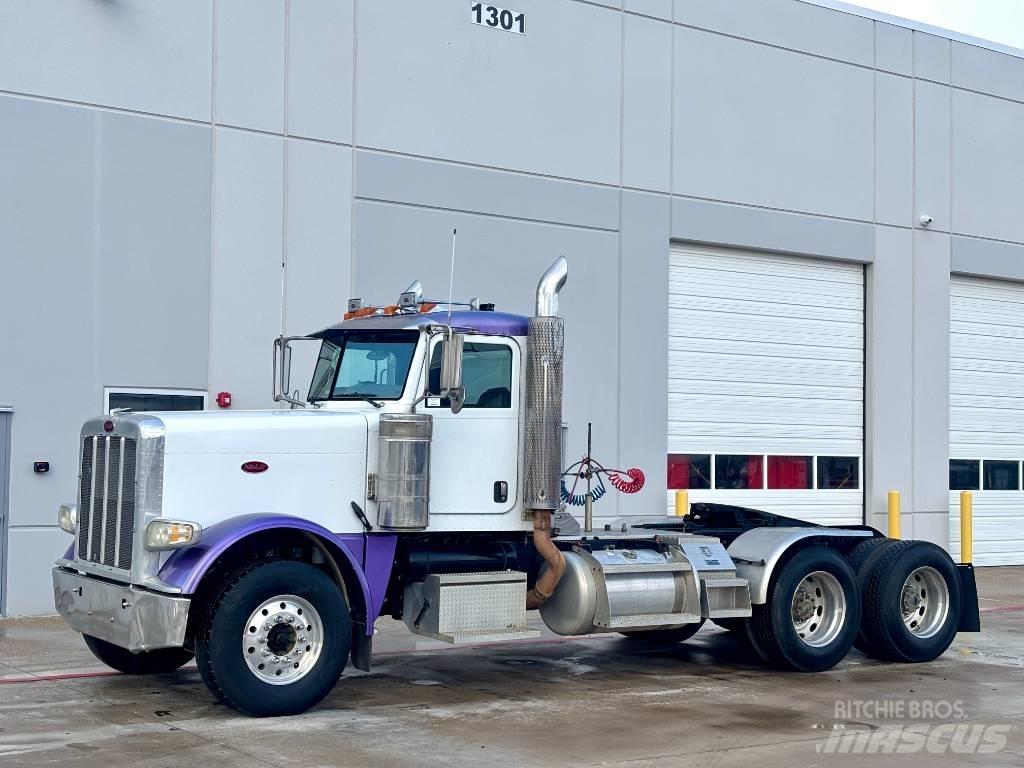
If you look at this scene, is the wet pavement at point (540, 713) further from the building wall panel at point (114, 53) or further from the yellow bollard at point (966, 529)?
the building wall panel at point (114, 53)

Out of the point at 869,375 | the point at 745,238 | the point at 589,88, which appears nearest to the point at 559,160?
the point at 589,88

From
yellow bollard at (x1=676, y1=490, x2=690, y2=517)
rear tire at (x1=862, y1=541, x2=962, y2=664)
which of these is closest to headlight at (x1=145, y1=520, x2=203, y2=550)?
rear tire at (x1=862, y1=541, x2=962, y2=664)

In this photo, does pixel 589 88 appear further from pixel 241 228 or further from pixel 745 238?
pixel 241 228

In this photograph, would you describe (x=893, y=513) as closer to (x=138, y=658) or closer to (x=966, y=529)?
(x=966, y=529)

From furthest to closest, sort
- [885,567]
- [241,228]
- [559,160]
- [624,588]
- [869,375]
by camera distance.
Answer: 1. [869,375]
2. [559,160]
3. [241,228]
4. [885,567]
5. [624,588]

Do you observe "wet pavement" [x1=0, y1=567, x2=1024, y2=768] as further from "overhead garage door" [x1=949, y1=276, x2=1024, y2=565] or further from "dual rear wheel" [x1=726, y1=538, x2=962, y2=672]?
"overhead garage door" [x1=949, y1=276, x2=1024, y2=565]

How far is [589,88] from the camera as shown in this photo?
767 inches

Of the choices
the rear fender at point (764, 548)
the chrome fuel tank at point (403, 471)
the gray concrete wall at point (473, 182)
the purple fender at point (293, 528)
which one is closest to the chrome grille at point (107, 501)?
the purple fender at point (293, 528)

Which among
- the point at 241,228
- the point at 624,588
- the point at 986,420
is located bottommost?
the point at 624,588

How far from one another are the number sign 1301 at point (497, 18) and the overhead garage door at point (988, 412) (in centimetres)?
944

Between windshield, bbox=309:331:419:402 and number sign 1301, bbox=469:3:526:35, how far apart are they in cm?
873

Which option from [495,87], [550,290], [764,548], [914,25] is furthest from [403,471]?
[914,25]

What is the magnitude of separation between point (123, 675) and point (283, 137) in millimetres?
7874

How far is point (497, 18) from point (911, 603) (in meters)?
9.94
